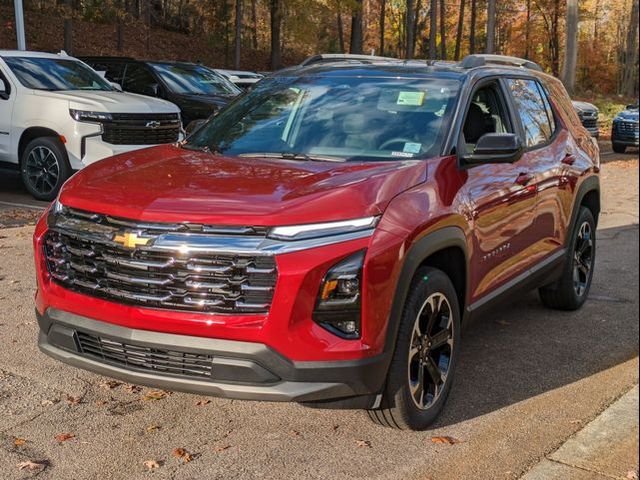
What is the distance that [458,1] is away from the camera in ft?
181

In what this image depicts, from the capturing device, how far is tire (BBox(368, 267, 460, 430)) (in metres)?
3.72

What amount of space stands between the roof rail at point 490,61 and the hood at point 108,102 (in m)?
5.96

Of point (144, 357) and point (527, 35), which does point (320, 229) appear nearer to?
point (144, 357)

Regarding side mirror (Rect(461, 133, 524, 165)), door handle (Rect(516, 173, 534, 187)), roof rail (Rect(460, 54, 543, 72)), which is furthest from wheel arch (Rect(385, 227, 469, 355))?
roof rail (Rect(460, 54, 543, 72))

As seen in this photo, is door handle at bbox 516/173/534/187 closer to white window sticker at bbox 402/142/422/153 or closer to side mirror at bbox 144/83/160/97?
white window sticker at bbox 402/142/422/153

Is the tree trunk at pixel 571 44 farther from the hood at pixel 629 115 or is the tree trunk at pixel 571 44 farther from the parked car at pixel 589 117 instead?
the parked car at pixel 589 117

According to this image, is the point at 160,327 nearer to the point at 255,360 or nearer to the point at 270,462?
the point at 255,360

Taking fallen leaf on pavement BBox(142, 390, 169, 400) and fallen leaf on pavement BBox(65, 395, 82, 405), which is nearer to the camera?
fallen leaf on pavement BBox(65, 395, 82, 405)

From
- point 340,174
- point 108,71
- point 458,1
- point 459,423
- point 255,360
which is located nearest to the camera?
point 255,360

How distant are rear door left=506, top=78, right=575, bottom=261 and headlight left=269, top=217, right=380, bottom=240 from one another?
2.12 meters

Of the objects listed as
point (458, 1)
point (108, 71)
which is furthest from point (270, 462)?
point (458, 1)

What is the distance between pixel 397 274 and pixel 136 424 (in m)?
1.54

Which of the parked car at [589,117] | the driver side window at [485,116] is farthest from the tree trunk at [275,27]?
the driver side window at [485,116]

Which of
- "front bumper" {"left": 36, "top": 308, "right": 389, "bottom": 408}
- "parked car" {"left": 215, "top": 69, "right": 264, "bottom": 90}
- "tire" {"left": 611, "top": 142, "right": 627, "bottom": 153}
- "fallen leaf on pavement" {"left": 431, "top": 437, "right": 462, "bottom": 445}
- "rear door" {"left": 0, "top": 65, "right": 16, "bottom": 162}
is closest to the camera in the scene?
"front bumper" {"left": 36, "top": 308, "right": 389, "bottom": 408}
